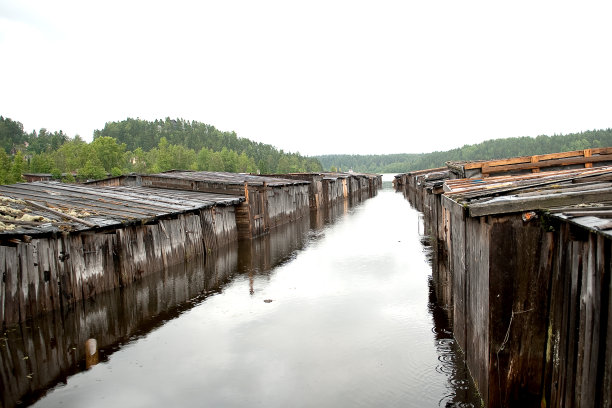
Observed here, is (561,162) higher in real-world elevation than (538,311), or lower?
higher

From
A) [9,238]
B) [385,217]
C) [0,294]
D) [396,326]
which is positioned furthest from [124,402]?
[385,217]

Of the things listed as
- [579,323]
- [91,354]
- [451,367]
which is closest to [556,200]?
[579,323]

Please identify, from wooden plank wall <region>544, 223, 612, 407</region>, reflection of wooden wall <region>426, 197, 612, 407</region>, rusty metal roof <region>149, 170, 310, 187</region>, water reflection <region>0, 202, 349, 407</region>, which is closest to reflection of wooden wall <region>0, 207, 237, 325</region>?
water reflection <region>0, 202, 349, 407</region>

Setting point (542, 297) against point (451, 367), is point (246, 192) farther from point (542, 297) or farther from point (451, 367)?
point (542, 297)

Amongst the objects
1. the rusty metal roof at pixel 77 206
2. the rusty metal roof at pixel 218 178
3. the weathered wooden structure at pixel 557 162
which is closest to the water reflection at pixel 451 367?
the weathered wooden structure at pixel 557 162

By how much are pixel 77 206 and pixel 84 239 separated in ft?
13.5

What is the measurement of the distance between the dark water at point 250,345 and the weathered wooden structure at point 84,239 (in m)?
0.71

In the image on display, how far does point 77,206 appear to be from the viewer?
18.4 metres

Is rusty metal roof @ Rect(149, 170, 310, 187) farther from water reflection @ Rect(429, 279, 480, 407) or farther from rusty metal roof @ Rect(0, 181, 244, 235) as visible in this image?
water reflection @ Rect(429, 279, 480, 407)

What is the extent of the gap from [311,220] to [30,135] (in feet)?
561

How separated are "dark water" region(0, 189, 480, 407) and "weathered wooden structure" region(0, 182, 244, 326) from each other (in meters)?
0.71

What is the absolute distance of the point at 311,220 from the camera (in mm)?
40812

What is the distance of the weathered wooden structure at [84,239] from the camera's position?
12539 mm

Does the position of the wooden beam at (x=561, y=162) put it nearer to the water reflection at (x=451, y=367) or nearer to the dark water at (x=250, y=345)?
the dark water at (x=250, y=345)
